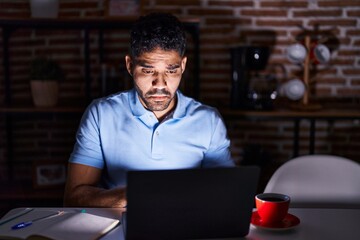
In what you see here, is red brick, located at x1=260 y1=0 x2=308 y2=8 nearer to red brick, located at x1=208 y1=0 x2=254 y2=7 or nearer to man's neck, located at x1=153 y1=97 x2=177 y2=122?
red brick, located at x1=208 y1=0 x2=254 y2=7

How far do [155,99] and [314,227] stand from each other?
685 mm

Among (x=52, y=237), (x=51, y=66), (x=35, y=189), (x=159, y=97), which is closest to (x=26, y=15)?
(x=51, y=66)

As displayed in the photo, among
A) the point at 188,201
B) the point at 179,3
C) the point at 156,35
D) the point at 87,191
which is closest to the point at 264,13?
the point at 179,3

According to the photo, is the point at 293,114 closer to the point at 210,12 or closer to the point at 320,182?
the point at 210,12

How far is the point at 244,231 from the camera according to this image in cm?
118

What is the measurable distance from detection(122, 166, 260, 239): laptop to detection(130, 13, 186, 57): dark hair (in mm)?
680

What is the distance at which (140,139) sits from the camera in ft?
5.72

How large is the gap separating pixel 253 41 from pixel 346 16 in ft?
1.86

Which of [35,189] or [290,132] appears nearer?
[35,189]

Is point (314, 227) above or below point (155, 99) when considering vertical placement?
below

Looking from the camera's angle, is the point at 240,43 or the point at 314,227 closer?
the point at 314,227

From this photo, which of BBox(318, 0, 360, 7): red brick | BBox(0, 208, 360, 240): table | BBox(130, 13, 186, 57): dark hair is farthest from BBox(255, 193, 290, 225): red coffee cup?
BBox(318, 0, 360, 7): red brick

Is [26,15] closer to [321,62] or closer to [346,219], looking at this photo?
[321,62]

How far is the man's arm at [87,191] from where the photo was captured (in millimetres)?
1454
